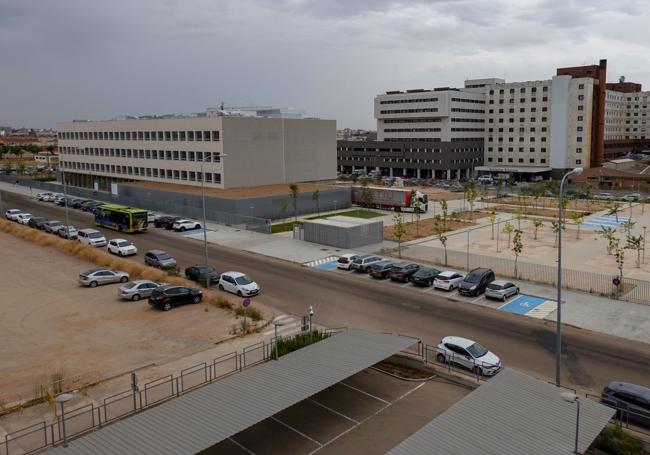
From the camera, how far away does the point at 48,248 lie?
4784cm

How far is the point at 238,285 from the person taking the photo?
33312 millimetres

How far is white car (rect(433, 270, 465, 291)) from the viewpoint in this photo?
33906mm

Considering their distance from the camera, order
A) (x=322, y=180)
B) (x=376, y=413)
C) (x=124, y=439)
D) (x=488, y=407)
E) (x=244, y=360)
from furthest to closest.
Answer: (x=322, y=180) → (x=244, y=360) → (x=376, y=413) → (x=488, y=407) → (x=124, y=439)

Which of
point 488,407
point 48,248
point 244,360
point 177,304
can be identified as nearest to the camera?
point 488,407

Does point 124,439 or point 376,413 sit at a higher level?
point 124,439

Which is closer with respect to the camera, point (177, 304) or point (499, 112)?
point (177, 304)

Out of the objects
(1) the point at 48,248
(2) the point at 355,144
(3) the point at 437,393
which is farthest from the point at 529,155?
(3) the point at 437,393

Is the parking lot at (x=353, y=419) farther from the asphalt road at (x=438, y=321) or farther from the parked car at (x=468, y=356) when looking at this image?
the asphalt road at (x=438, y=321)

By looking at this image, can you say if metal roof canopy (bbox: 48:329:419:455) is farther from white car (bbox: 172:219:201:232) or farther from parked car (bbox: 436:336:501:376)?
white car (bbox: 172:219:201:232)

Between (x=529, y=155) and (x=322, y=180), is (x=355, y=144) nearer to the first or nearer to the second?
(x=529, y=155)

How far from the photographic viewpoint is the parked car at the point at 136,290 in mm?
Result: 32062

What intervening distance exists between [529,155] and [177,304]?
354 ft

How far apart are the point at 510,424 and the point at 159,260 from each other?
30.3 metres

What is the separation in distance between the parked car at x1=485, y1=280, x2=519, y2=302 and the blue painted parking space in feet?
1.63
